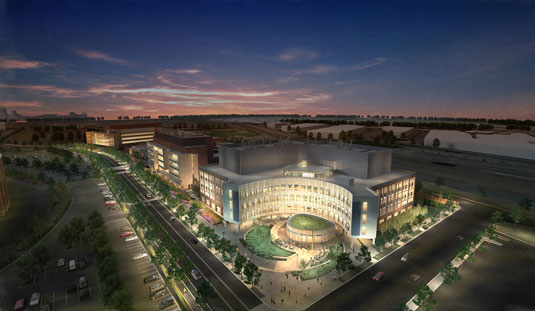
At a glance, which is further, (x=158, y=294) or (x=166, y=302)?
(x=158, y=294)

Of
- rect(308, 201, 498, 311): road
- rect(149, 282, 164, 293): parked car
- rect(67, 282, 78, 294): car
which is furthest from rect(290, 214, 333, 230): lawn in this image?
rect(67, 282, 78, 294): car

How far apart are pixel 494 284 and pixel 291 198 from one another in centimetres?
4707

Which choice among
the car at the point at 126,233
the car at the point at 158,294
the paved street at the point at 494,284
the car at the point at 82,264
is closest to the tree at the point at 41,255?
the car at the point at 82,264

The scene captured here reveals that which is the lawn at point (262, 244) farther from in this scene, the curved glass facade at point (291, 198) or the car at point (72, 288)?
the car at point (72, 288)

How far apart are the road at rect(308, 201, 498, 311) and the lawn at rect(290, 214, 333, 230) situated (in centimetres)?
1546

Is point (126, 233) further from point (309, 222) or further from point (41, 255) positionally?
point (309, 222)

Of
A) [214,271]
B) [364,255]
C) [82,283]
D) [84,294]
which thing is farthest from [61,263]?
[364,255]

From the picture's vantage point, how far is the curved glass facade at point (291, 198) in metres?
71.8

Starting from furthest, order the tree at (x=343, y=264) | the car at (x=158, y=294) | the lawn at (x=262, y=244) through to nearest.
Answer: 1. the lawn at (x=262, y=244)
2. the tree at (x=343, y=264)
3. the car at (x=158, y=294)

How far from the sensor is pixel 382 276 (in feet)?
173

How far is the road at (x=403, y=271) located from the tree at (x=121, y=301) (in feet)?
98.7

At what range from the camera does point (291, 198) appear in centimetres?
7819

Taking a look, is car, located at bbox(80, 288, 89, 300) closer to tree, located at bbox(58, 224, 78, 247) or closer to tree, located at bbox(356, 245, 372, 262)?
tree, located at bbox(58, 224, 78, 247)

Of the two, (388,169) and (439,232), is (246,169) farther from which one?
(439,232)
